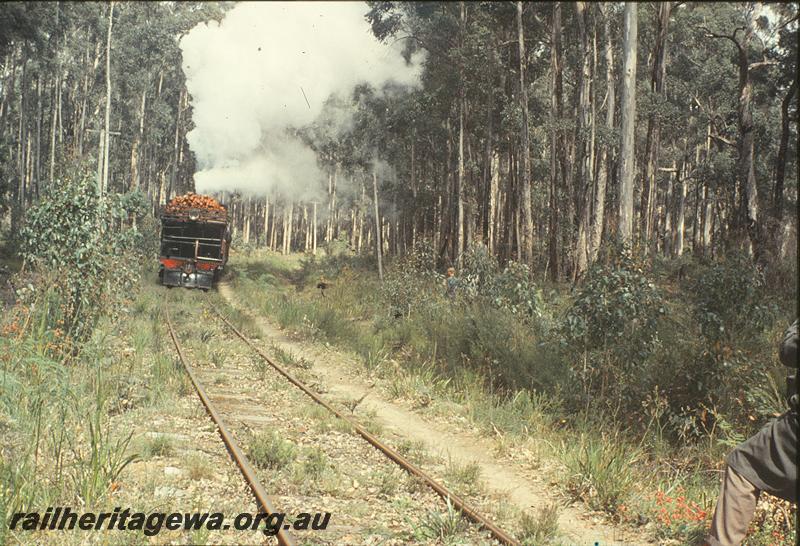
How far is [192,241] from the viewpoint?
2467 centimetres

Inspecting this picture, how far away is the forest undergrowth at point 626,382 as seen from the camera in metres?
5.84

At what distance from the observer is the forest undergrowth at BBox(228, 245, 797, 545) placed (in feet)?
19.1

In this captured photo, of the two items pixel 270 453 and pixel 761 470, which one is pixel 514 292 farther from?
pixel 761 470

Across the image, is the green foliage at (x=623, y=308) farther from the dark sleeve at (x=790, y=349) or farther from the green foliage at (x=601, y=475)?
the dark sleeve at (x=790, y=349)

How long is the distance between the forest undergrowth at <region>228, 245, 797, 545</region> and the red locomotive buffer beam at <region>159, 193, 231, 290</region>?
568 inches

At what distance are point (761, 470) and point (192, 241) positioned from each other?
23185 mm

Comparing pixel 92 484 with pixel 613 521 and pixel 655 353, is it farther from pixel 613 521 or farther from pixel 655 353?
pixel 655 353

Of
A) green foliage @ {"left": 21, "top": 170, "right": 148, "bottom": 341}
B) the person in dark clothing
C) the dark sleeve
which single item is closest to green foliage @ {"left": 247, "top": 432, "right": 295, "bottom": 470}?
the person in dark clothing

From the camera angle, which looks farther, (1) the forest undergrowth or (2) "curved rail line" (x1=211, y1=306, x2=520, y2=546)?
(1) the forest undergrowth

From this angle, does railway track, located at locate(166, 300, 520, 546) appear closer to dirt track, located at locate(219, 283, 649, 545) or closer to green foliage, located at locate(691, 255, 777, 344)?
dirt track, located at locate(219, 283, 649, 545)

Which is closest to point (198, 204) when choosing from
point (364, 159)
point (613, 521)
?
point (364, 159)

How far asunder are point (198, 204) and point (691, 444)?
2083 centimetres

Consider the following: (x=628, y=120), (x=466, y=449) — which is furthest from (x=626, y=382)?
(x=628, y=120)

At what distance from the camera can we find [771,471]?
143 inches
